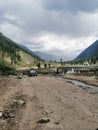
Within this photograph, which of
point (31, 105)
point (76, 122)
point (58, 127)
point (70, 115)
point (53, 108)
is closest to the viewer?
point (58, 127)

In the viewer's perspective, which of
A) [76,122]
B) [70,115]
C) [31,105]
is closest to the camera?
[76,122]

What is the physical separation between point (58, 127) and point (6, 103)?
441 inches

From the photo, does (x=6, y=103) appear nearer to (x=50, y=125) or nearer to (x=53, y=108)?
(x=53, y=108)

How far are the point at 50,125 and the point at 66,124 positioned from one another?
99 cm

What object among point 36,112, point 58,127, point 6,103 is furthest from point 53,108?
point 58,127

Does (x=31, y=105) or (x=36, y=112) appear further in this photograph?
(x=31, y=105)

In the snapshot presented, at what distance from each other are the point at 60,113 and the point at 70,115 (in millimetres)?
1042

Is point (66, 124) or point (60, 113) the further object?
point (60, 113)

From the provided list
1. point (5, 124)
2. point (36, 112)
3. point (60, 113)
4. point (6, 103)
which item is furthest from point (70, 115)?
point (6, 103)

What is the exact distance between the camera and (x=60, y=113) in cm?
2338

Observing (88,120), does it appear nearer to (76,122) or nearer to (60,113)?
(76,122)

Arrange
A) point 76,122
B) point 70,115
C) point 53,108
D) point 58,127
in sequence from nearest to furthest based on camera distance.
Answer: point 58,127 < point 76,122 < point 70,115 < point 53,108

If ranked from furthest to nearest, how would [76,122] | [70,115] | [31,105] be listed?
[31,105] → [70,115] → [76,122]

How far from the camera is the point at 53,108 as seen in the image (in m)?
25.8
